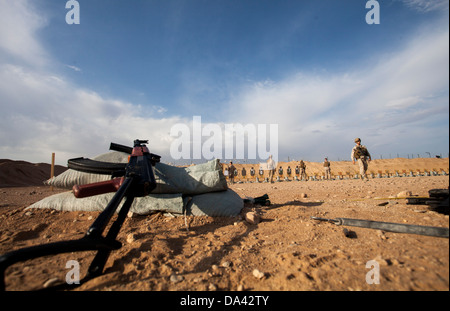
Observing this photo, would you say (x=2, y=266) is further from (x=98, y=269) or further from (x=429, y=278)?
(x=429, y=278)

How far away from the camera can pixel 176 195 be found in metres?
3.03

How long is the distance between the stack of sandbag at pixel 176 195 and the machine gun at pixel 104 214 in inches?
23.0

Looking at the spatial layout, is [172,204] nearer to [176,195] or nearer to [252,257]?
[176,195]

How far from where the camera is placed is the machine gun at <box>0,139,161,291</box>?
3.19ft

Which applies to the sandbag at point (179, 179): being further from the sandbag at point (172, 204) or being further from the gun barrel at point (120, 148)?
the gun barrel at point (120, 148)

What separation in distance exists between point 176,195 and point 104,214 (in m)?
1.77

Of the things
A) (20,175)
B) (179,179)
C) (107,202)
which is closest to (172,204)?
(179,179)

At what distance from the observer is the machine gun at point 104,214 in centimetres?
97

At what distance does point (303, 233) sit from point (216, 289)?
4.16 ft

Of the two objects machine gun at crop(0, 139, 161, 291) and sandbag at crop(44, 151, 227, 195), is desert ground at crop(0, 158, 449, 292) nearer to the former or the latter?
machine gun at crop(0, 139, 161, 291)

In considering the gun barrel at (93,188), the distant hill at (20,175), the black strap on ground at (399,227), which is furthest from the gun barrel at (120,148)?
the distant hill at (20,175)

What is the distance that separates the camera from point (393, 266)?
1.25 meters

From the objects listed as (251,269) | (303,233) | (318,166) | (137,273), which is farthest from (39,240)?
(318,166)

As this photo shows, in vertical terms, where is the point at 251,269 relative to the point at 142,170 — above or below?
below
